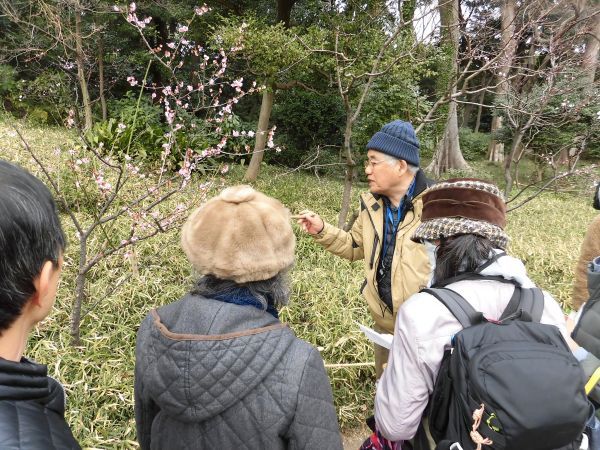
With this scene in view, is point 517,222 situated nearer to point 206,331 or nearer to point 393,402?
point 393,402

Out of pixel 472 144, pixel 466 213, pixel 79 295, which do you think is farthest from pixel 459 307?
pixel 472 144

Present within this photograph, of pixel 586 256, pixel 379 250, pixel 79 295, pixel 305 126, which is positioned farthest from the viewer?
pixel 305 126

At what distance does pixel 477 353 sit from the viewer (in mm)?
1098

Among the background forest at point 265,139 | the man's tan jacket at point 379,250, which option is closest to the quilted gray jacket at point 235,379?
the background forest at point 265,139

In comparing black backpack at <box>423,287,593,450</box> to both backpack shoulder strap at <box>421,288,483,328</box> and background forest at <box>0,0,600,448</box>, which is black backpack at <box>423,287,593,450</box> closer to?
backpack shoulder strap at <box>421,288,483,328</box>

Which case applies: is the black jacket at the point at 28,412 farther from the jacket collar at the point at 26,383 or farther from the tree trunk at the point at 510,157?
the tree trunk at the point at 510,157

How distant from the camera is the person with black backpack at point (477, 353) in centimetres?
104

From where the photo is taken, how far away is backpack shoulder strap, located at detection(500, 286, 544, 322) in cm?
123

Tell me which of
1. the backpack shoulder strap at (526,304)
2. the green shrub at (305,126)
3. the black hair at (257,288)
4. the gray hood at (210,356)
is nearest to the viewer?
the gray hood at (210,356)

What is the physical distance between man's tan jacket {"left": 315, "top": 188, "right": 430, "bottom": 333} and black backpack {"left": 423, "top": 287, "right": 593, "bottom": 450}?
2.50 ft

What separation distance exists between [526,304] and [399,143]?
3.76ft

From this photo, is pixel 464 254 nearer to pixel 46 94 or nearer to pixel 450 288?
pixel 450 288

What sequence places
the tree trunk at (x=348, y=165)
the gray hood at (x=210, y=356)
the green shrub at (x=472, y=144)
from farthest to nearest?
the green shrub at (x=472, y=144) < the tree trunk at (x=348, y=165) < the gray hood at (x=210, y=356)

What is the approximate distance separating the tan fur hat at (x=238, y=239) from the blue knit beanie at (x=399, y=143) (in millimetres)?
1194
